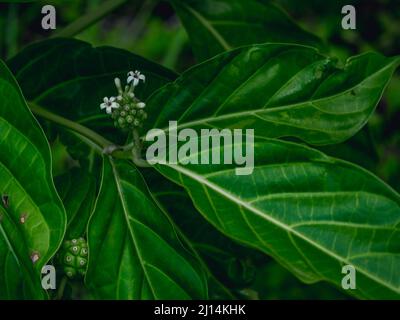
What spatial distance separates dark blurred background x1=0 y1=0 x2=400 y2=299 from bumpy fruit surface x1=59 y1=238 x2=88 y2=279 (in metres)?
1.15

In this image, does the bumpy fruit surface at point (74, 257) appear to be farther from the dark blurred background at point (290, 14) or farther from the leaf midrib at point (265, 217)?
the dark blurred background at point (290, 14)

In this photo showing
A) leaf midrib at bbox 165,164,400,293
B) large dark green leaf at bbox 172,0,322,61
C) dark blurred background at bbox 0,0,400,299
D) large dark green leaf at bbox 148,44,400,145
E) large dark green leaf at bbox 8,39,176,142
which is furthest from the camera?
dark blurred background at bbox 0,0,400,299

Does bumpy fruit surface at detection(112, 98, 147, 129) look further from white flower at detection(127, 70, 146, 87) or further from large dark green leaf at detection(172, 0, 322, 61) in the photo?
large dark green leaf at detection(172, 0, 322, 61)

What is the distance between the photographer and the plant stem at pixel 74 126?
1011mm

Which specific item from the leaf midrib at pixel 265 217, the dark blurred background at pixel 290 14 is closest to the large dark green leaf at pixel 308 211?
the leaf midrib at pixel 265 217

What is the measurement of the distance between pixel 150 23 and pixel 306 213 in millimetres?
1694

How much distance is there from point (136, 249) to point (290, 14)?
1657mm

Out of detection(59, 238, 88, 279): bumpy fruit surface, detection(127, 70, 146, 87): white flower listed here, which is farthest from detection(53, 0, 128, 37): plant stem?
detection(59, 238, 88, 279): bumpy fruit surface

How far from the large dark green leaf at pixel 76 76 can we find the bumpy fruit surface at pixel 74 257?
229 millimetres

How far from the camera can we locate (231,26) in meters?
1.37

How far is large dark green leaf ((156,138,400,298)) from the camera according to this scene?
33.4 inches

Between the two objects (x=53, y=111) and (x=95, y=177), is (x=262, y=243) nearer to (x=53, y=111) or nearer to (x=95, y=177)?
(x=95, y=177)
